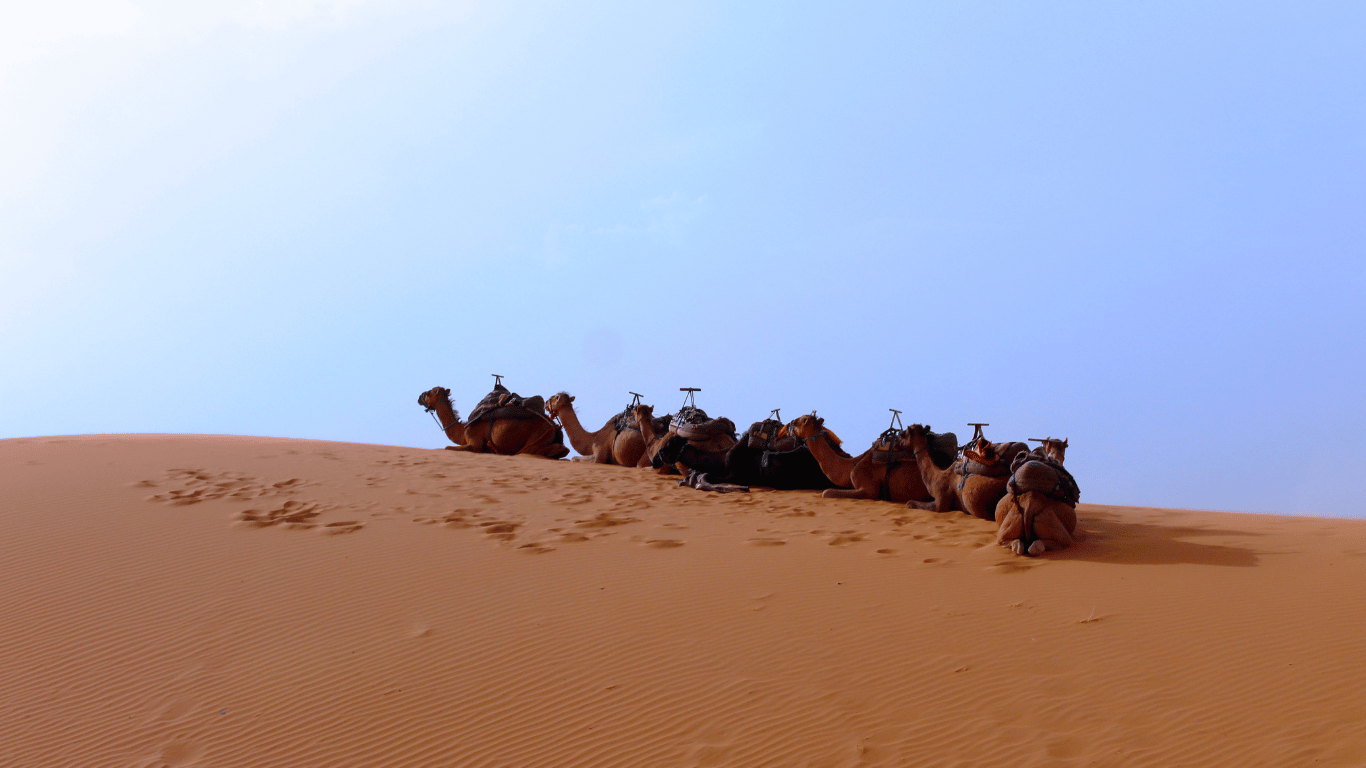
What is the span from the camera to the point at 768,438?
10.9 meters

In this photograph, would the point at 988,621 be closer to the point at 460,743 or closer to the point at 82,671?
the point at 460,743

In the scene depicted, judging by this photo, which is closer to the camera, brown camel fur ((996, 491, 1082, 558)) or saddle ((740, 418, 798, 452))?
brown camel fur ((996, 491, 1082, 558))

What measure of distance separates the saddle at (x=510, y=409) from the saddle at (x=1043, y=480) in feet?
32.5

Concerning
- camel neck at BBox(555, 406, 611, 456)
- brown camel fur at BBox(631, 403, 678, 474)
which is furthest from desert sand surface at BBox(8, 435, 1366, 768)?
camel neck at BBox(555, 406, 611, 456)

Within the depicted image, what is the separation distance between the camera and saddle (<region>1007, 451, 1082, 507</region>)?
6766 mm

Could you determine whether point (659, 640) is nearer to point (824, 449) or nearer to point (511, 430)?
point (824, 449)

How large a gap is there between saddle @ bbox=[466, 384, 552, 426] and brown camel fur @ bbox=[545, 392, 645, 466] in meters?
0.20

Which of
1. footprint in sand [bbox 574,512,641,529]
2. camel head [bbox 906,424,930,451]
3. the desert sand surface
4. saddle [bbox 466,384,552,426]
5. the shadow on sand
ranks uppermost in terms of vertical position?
saddle [bbox 466,384,552,426]

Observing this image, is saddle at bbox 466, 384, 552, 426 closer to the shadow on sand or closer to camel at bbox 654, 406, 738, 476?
camel at bbox 654, 406, 738, 476

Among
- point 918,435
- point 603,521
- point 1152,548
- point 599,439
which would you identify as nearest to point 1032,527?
point 1152,548

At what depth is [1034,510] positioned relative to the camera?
6.81 meters

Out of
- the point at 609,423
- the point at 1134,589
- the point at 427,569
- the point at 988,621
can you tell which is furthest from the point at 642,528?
the point at 609,423

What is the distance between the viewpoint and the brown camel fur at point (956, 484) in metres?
8.11

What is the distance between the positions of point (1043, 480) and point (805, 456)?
4.24 m
